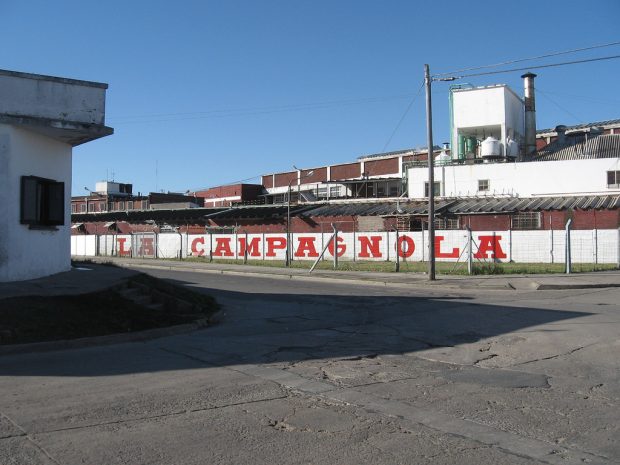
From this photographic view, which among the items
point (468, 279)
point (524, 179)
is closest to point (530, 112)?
point (524, 179)

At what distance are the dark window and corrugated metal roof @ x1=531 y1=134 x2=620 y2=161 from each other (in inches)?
1640

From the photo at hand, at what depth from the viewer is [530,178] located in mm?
41562

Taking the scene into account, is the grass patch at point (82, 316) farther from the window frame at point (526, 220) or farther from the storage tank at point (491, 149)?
the storage tank at point (491, 149)

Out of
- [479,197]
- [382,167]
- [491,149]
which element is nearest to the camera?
[479,197]

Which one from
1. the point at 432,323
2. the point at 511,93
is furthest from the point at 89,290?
the point at 511,93

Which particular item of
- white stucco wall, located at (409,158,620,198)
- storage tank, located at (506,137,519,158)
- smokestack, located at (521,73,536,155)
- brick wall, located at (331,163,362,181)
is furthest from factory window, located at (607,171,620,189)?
brick wall, located at (331,163,362,181)

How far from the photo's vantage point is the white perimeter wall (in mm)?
29734

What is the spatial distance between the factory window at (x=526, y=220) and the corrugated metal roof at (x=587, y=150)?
Result: 13849 mm

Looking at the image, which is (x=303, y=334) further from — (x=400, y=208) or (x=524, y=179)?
(x=524, y=179)

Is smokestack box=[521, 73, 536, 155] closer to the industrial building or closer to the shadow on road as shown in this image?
the industrial building

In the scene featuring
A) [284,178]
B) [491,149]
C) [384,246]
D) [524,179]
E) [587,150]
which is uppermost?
[284,178]

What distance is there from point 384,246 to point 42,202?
2360 cm

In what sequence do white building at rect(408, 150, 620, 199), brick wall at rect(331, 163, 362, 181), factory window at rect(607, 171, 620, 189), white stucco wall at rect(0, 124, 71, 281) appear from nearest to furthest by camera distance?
white stucco wall at rect(0, 124, 71, 281)
factory window at rect(607, 171, 620, 189)
white building at rect(408, 150, 620, 199)
brick wall at rect(331, 163, 362, 181)

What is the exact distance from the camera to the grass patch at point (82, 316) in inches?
367
